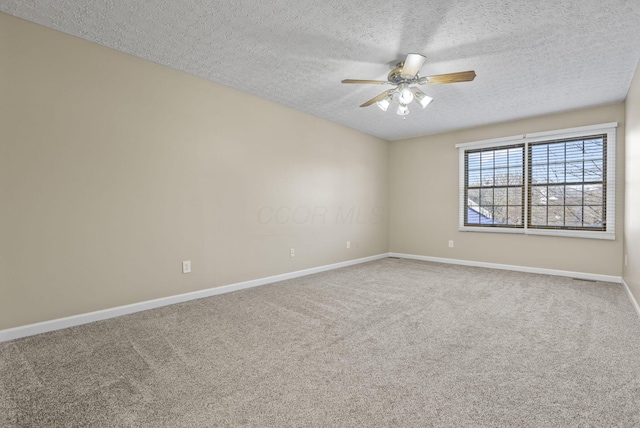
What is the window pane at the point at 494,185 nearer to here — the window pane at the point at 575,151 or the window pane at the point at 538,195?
the window pane at the point at 538,195

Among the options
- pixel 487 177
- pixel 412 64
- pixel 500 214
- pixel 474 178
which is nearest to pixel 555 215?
pixel 500 214

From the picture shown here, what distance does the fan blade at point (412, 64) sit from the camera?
8.39 feet

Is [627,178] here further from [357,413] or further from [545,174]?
Result: [357,413]

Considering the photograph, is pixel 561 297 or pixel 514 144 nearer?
pixel 561 297

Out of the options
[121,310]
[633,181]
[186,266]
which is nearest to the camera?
[121,310]

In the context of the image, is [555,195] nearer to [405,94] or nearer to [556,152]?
[556,152]

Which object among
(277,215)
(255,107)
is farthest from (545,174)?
(255,107)

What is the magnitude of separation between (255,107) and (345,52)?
62.6 inches

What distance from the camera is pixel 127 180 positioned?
286 centimetres

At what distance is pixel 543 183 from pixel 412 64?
3.41 metres

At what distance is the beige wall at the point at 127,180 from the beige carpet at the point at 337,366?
434mm

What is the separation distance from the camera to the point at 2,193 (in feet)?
7.38

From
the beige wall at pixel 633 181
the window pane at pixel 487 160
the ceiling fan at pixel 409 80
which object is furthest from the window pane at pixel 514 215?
the ceiling fan at pixel 409 80

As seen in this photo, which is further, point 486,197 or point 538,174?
point 486,197
